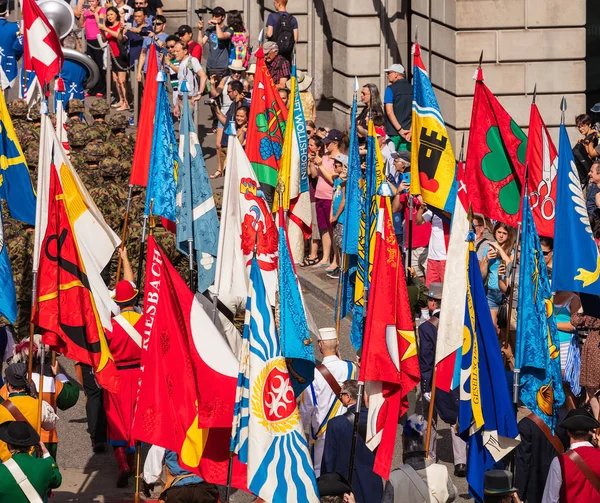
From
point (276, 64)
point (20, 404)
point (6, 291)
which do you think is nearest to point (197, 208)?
point (6, 291)

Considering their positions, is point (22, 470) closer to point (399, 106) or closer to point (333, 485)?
point (333, 485)

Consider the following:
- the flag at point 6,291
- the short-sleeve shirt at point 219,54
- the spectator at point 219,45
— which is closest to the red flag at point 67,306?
the flag at point 6,291

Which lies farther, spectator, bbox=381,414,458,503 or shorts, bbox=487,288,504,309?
shorts, bbox=487,288,504,309

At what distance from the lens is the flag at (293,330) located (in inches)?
400

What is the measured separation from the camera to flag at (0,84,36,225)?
14.5 meters

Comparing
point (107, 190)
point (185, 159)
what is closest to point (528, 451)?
point (185, 159)

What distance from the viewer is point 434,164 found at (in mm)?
12945

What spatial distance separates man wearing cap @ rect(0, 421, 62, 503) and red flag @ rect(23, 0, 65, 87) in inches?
382

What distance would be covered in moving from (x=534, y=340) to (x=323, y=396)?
1928 mm

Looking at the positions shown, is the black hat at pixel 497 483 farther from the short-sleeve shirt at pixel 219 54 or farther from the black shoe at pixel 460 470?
the short-sleeve shirt at pixel 219 54

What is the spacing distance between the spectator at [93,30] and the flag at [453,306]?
15.4 metres

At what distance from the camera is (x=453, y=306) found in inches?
421

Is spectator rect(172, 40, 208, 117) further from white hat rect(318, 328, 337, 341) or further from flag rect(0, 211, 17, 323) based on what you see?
white hat rect(318, 328, 337, 341)

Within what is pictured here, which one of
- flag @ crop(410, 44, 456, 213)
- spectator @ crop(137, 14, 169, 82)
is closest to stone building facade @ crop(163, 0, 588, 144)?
spectator @ crop(137, 14, 169, 82)
